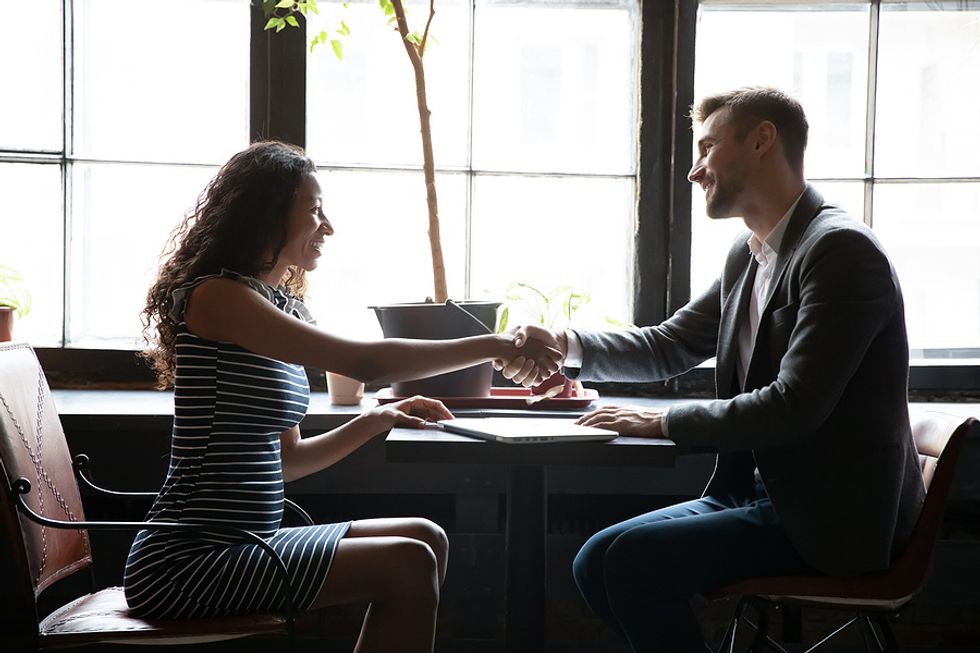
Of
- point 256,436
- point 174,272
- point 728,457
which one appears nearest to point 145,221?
point 174,272

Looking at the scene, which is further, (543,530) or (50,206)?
(50,206)

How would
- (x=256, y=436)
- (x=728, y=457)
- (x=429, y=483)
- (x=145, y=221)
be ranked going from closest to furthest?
(x=256, y=436)
(x=728, y=457)
(x=429, y=483)
(x=145, y=221)

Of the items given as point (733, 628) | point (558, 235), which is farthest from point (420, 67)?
point (733, 628)

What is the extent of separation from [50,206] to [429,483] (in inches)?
57.3

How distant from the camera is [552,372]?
2.34 meters

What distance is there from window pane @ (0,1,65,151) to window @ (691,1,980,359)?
2003 mm

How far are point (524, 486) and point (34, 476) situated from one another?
952mm

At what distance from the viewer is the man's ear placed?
2.20 metres

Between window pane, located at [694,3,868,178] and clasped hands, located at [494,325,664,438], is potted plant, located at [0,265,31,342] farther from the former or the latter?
window pane, located at [694,3,868,178]

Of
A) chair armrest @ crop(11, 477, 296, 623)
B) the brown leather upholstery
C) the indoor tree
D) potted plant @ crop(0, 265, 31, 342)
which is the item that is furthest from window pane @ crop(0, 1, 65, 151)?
the brown leather upholstery

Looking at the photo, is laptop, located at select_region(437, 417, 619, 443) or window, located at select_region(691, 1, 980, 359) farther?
window, located at select_region(691, 1, 980, 359)

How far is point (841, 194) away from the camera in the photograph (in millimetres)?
3150

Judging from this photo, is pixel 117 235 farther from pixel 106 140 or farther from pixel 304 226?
pixel 304 226

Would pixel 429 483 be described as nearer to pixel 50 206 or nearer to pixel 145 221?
pixel 145 221
